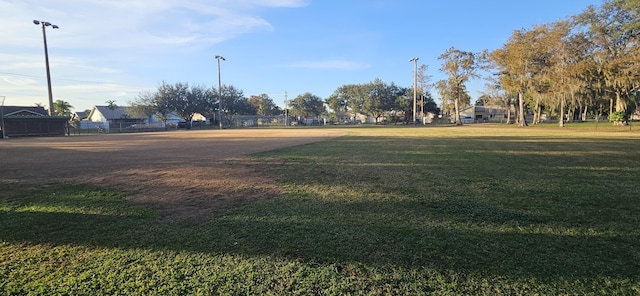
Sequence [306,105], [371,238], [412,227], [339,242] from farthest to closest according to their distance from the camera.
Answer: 1. [306,105]
2. [412,227]
3. [371,238]
4. [339,242]

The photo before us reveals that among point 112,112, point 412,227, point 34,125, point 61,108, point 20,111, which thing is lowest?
point 412,227

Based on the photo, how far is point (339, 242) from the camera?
3871mm

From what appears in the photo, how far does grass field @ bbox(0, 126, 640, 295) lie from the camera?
2.93 metres

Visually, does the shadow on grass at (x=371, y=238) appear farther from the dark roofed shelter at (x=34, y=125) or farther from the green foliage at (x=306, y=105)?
the green foliage at (x=306, y=105)

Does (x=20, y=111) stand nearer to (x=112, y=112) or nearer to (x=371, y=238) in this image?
(x=112, y=112)

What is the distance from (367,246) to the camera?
374 cm

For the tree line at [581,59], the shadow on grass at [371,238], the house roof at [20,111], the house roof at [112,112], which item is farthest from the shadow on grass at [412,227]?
the house roof at [112,112]

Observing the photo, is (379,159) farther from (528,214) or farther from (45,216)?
(45,216)

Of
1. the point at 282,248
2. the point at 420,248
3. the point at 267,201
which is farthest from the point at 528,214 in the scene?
the point at 267,201

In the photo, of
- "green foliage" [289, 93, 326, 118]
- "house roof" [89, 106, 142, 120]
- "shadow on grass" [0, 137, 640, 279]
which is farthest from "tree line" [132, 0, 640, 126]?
"green foliage" [289, 93, 326, 118]

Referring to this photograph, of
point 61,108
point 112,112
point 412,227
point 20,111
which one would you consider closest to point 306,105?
point 112,112

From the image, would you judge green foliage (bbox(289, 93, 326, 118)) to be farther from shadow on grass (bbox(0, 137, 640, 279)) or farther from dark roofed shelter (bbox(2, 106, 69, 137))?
shadow on grass (bbox(0, 137, 640, 279))

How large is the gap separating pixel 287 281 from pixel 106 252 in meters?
2.08

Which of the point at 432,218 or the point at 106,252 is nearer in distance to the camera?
the point at 106,252
